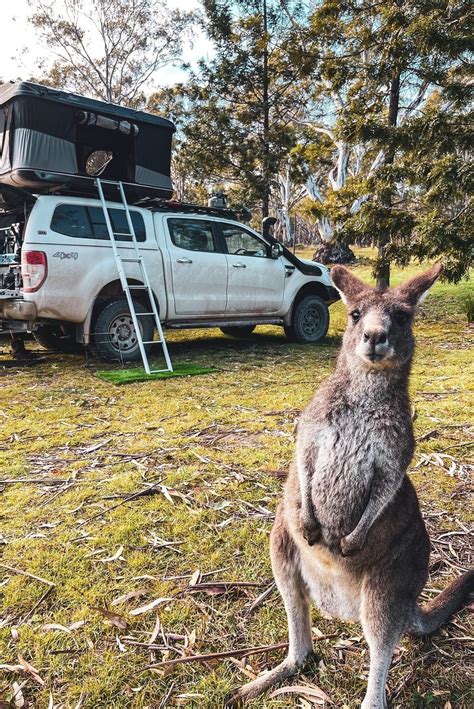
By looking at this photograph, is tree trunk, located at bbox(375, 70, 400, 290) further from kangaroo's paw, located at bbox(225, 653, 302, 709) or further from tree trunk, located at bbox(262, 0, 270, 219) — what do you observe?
kangaroo's paw, located at bbox(225, 653, 302, 709)

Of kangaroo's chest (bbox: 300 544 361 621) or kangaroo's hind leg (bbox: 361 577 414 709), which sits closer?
kangaroo's hind leg (bbox: 361 577 414 709)

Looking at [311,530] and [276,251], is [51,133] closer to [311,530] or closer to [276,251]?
[276,251]

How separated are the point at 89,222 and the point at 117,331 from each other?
1497 millimetres

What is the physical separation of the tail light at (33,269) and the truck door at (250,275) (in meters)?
2.89

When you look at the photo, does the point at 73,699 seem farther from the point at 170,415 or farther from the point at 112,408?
the point at 112,408

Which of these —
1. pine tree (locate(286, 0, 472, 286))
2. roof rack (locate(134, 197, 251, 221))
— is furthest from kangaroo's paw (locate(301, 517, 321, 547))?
pine tree (locate(286, 0, 472, 286))

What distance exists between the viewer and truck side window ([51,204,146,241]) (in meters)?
6.50

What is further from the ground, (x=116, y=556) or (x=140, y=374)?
(x=140, y=374)

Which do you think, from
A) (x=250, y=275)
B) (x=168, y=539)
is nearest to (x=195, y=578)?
(x=168, y=539)

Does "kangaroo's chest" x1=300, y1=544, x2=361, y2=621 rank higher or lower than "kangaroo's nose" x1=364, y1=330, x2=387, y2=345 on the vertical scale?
lower

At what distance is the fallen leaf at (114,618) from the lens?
2.13 m

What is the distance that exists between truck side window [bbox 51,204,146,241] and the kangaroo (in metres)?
5.47

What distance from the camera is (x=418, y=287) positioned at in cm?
201

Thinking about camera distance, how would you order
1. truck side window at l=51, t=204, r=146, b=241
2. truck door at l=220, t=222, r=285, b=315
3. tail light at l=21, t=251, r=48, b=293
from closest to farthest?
tail light at l=21, t=251, r=48, b=293 < truck side window at l=51, t=204, r=146, b=241 < truck door at l=220, t=222, r=285, b=315
